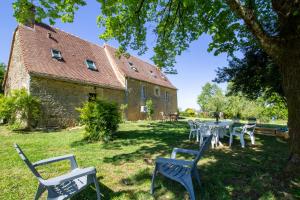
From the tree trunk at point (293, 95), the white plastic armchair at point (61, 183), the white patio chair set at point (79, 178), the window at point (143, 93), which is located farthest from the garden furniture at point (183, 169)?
the window at point (143, 93)

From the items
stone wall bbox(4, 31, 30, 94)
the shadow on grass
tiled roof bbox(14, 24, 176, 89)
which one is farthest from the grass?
tiled roof bbox(14, 24, 176, 89)

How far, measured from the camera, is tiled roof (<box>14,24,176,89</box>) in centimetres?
1194

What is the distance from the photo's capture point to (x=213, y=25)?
6.36 m

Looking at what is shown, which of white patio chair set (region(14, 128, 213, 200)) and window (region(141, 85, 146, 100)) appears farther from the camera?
window (region(141, 85, 146, 100))

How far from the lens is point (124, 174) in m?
3.97

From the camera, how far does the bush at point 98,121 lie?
7.55 metres

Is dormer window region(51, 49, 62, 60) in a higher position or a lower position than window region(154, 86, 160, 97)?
higher

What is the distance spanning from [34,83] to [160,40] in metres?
7.82

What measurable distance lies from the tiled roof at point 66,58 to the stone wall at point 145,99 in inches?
35.0

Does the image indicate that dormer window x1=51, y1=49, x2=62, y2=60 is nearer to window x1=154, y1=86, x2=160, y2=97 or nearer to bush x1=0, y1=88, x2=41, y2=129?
bush x1=0, y1=88, x2=41, y2=129

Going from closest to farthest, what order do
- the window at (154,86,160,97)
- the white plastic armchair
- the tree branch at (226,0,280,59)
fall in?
the white plastic armchair
the tree branch at (226,0,280,59)
the window at (154,86,160,97)

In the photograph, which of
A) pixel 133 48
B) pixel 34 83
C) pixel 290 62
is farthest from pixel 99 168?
pixel 34 83

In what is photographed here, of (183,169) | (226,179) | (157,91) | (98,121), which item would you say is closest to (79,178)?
(183,169)

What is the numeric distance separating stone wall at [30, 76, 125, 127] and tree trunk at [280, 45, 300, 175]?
39.5 ft
